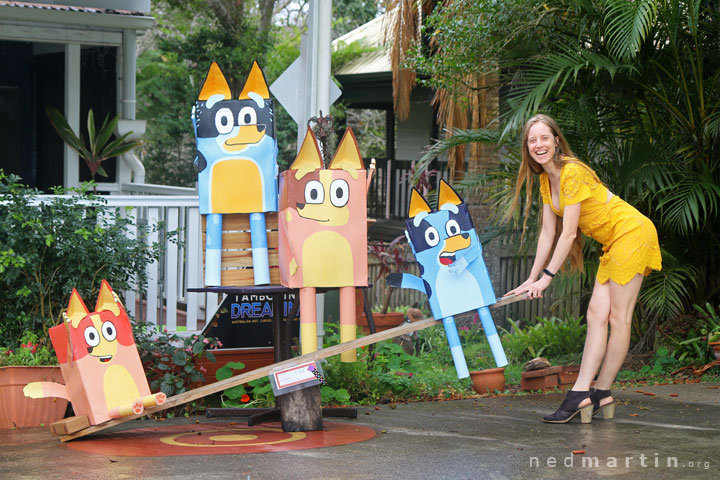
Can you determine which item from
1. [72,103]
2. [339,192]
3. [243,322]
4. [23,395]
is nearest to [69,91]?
[72,103]

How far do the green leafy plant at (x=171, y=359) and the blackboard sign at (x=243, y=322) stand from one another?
1.35 ft

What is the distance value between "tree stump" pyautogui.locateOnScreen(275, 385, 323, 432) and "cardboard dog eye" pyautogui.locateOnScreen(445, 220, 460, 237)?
1184 mm

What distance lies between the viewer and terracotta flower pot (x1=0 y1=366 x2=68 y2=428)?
535 centimetres

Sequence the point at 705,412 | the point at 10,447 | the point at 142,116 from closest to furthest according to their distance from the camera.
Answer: the point at 10,447 < the point at 705,412 < the point at 142,116

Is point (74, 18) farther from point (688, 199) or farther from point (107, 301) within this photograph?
point (688, 199)

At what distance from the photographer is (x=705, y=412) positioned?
5738 mm

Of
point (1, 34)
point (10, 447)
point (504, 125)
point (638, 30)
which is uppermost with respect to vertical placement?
point (1, 34)

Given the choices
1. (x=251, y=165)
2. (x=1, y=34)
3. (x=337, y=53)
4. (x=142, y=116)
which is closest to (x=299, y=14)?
(x=142, y=116)

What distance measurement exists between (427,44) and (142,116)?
15537mm

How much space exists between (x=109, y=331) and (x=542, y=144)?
2.61 meters

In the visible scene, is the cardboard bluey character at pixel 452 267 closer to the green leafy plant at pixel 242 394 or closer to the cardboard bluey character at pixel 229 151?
the cardboard bluey character at pixel 229 151

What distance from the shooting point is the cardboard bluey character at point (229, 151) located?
5000 millimetres

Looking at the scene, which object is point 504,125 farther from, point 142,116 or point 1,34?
point 142,116

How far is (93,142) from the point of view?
10.3 meters
